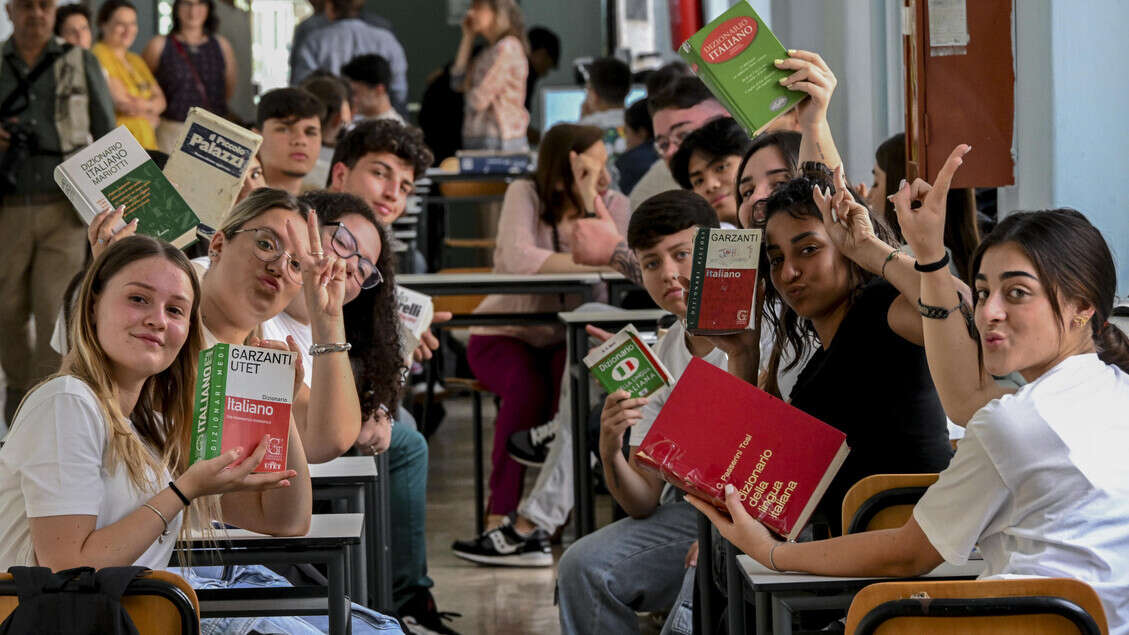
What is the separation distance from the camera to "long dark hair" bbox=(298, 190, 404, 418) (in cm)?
341

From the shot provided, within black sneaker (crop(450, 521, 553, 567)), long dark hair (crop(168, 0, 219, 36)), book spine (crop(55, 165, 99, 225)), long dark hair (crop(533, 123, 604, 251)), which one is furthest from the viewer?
long dark hair (crop(168, 0, 219, 36))

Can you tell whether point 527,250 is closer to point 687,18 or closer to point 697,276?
point 697,276

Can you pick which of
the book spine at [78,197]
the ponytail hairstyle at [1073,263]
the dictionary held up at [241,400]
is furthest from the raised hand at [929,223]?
the book spine at [78,197]

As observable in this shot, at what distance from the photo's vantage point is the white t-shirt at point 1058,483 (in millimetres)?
1824

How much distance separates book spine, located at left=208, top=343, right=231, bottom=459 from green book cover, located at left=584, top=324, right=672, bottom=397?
0.90m

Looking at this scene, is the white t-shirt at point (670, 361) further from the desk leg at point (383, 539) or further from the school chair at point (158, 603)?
the school chair at point (158, 603)

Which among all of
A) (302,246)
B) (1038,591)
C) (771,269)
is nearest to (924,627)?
(1038,591)

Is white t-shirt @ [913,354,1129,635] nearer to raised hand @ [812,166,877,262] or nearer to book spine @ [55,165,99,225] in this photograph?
raised hand @ [812,166,877,262]

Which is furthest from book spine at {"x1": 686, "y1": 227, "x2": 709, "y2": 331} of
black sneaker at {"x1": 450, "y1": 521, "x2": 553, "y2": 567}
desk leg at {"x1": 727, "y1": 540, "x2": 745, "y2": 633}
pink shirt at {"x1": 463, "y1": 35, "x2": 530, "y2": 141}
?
pink shirt at {"x1": 463, "y1": 35, "x2": 530, "y2": 141}

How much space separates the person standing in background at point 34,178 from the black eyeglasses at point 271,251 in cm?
353

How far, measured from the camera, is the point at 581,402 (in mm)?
4441

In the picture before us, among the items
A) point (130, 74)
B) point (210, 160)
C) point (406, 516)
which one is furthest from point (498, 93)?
point (210, 160)

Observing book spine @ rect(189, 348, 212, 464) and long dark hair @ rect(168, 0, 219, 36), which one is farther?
long dark hair @ rect(168, 0, 219, 36)

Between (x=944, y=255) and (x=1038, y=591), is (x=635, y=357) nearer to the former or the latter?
(x=944, y=255)
